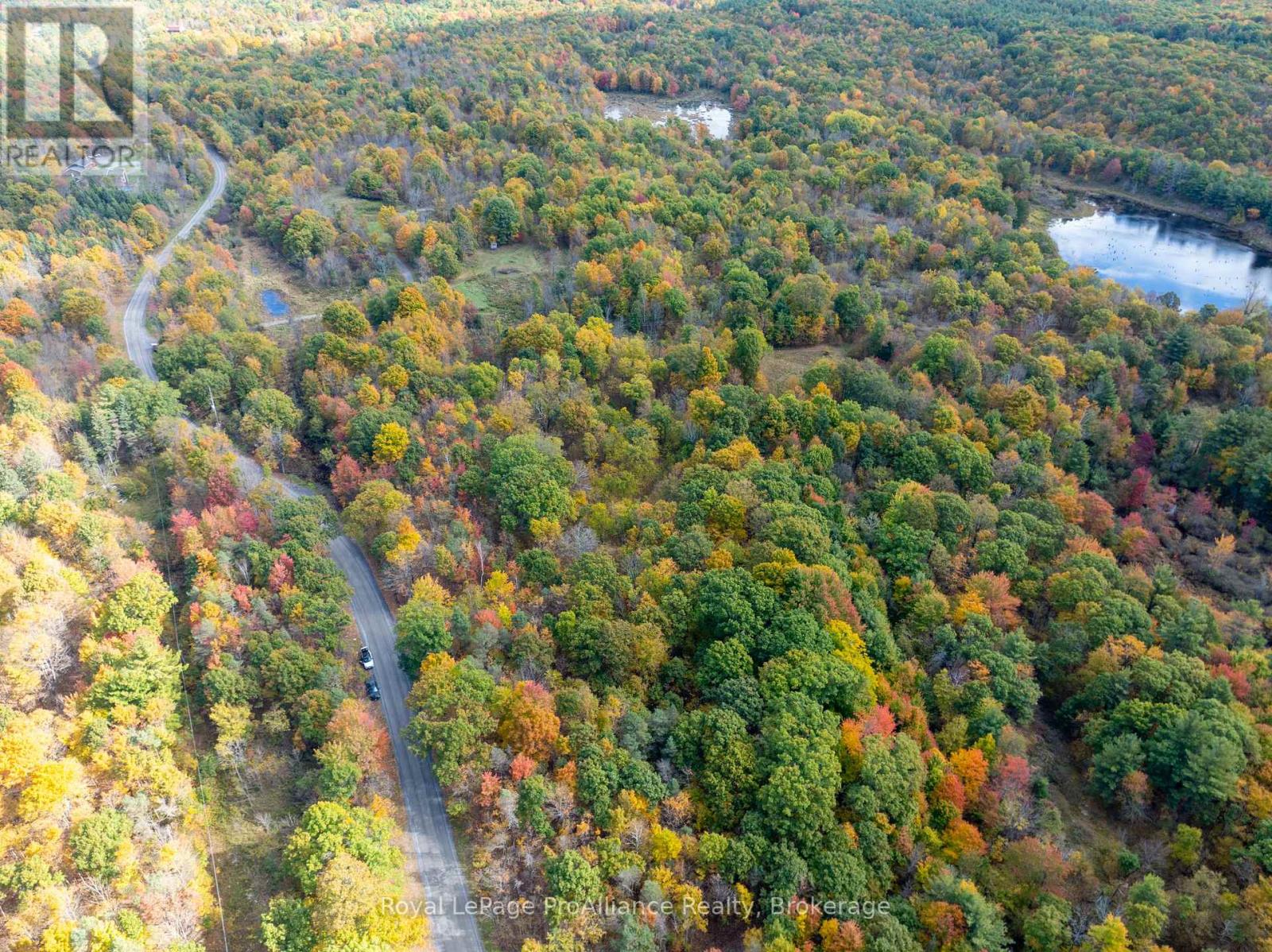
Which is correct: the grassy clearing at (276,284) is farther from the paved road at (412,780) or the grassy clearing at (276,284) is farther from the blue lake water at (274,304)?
the paved road at (412,780)

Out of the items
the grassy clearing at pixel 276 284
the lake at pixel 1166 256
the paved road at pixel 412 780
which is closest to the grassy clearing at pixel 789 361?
the paved road at pixel 412 780

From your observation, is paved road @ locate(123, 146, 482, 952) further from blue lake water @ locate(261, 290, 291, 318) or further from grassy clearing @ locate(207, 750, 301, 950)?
blue lake water @ locate(261, 290, 291, 318)

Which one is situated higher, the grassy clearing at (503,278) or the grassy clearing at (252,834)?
the grassy clearing at (503,278)

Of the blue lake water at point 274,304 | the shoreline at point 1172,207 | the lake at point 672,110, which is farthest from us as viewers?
the lake at point 672,110

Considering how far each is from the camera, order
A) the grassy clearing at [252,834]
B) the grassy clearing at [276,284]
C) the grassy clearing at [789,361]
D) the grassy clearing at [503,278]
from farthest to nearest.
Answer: the grassy clearing at [503,278], the grassy clearing at [276,284], the grassy clearing at [789,361], the grassy clearing at [252,834]

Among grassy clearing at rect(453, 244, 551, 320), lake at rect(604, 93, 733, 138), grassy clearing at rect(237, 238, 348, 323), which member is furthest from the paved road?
lake at rect(604, 93, 733, 138)

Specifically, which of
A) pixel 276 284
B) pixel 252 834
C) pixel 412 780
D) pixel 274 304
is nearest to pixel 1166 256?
pixel 412 780

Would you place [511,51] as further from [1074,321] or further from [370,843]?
[370,843]

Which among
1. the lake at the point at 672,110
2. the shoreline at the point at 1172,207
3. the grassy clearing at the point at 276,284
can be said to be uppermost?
the lake at the point at 672,110
